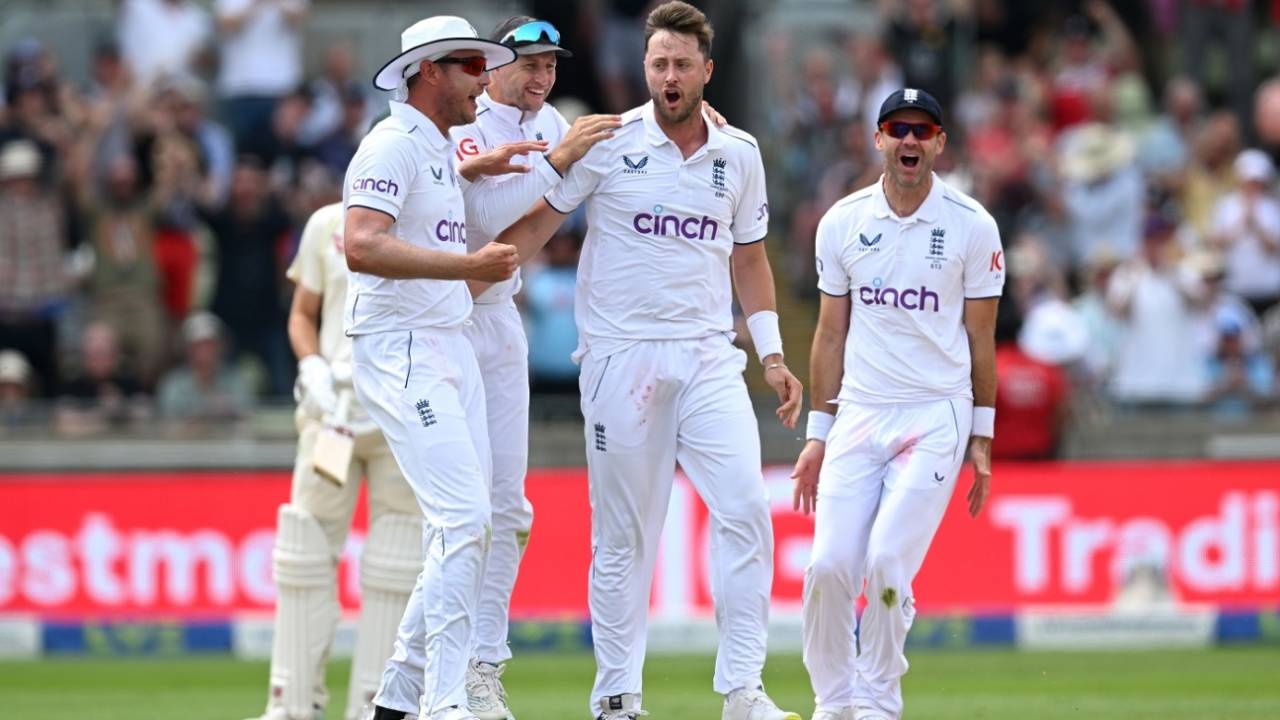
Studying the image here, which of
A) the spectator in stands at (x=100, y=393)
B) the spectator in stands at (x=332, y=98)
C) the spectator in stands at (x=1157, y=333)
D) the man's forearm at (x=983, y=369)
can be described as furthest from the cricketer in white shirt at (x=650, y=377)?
the spectator in stands at (x=332, y=98)

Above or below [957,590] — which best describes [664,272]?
above

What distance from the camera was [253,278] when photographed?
16.8 meters

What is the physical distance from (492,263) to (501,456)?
1.29 meters

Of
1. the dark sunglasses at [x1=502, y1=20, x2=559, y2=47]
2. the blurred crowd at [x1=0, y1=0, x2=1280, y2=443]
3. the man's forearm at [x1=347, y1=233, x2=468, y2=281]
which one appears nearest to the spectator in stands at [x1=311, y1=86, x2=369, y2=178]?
the blurred crowd at [x1=0, y1=0, x2=1280, y2=443]

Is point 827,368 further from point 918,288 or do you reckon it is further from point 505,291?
point 505,291

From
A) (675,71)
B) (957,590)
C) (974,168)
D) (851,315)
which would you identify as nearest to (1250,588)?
(957,590)

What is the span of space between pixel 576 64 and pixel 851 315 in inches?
404

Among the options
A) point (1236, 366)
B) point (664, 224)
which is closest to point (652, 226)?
point (664, 224)

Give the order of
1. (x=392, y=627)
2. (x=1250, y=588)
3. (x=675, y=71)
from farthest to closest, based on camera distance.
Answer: (x=1250, y=588)
(x=392, y=627)
(x=675, y=71)

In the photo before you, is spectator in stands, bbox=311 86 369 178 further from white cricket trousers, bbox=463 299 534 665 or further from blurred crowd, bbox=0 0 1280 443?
white cricket trousers, bbox=463 299 534 665

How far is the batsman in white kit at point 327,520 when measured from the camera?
9742 mm

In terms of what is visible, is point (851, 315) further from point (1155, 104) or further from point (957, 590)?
point (1155, 104)

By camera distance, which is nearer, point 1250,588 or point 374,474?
point 374,474

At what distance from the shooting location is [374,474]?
10.1m
